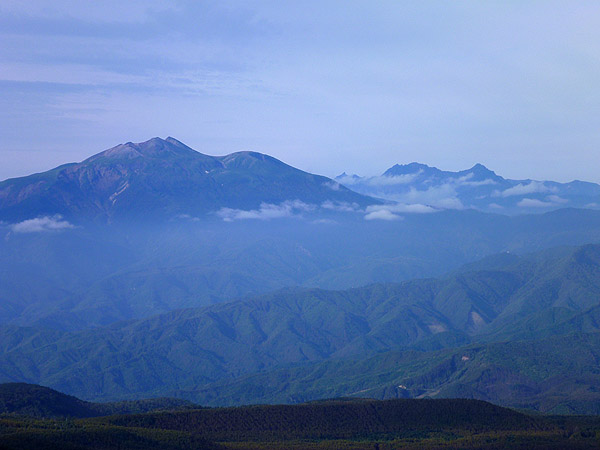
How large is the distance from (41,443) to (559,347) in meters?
151

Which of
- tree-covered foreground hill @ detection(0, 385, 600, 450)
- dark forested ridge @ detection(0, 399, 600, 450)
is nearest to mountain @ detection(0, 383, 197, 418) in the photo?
tree-covered foreground hill @ detection(0, 385, 600, 450)

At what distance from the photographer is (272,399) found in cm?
19712

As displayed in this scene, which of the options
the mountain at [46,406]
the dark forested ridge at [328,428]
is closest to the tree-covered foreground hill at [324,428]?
the dark forested ridge at [328,428]

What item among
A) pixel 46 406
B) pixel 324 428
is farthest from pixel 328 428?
pixel 46 406

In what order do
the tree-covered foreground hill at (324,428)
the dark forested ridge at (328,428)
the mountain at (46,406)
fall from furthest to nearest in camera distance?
the mountain at (46,406), the dark forested ridge at (328,428), the tree-covered foreground hill at (324,428)

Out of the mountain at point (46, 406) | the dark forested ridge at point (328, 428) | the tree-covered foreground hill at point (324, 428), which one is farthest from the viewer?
the mountain at point (46, 406)

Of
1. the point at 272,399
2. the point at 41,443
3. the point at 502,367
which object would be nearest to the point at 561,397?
the point at 502,367

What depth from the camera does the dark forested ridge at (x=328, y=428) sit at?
93625 mm

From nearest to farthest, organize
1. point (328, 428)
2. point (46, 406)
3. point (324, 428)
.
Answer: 1. point (324, 428)
2. point (328, 428)
3. point (46, 406)

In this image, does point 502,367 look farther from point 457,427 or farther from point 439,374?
point 457,427

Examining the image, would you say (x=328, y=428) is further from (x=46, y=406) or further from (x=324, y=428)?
(x=46, y=406)

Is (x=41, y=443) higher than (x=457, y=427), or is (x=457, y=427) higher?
(x=41, y=443)

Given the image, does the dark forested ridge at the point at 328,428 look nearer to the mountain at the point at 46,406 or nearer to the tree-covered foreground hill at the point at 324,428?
the tree-covered foreground hill at the point at 324,428

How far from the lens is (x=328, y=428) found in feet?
362
